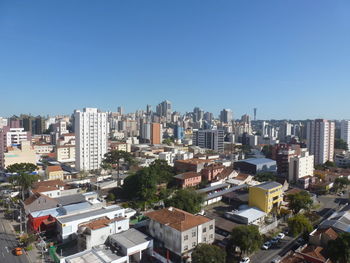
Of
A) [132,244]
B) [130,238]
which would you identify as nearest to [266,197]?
[130,238]

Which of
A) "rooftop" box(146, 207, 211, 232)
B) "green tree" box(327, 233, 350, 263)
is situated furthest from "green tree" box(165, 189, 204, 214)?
"green tree" box(327, 233, 350, 263)

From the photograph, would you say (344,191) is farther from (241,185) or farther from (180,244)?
(180,244)

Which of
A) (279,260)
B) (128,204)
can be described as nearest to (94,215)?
(128,204)

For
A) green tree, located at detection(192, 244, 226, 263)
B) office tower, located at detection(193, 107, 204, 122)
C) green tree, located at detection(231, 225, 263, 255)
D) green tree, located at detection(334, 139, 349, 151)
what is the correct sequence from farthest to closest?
office tower, located at detection(193, 107, 204, 122) < green tree, located at detection(334, 139, 349, 151) < green tree, located at detection(231, 225, 263, 255) < green tree, located at detection(192, 244, 226, 263)

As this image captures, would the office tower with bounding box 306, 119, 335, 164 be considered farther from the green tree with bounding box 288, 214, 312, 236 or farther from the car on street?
the car on street

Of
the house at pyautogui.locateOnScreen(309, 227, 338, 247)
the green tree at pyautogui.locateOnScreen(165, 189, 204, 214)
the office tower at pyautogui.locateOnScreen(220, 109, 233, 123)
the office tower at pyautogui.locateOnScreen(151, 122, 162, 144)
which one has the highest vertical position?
the office tower at pyautogui.locateOnScreen(220, 109, 233, 123)

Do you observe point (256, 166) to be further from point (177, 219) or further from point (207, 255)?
point (207, 255)
